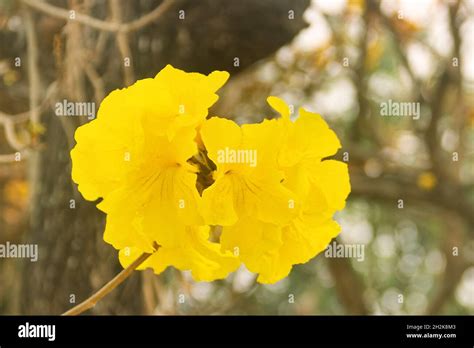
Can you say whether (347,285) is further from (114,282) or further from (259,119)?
(114,282)

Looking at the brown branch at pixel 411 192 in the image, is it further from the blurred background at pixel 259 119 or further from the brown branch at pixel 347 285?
the brown branch at pixel 347 285

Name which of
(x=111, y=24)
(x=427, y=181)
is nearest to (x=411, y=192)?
(x=427, y=181)

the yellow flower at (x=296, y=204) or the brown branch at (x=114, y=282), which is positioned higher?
the yellow flower at (x=296, y=204)

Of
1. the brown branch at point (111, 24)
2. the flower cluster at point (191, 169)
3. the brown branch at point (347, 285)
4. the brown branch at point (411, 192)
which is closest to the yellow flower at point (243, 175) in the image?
the flower cluster at point (191, 169)

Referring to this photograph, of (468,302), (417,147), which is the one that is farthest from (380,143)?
(468,302)
